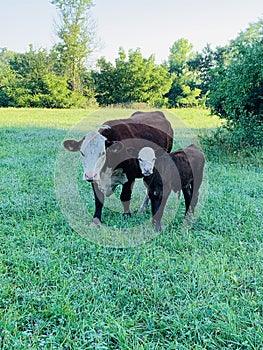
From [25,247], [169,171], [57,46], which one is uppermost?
[57,46]

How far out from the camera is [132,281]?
2.27 metres

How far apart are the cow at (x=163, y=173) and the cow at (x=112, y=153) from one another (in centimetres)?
25

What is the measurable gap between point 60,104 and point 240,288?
994 inches

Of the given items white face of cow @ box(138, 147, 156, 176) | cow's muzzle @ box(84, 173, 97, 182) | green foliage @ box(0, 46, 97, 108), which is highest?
white face of cow @ box(138, 147, 156, 176)

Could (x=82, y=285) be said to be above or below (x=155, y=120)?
below

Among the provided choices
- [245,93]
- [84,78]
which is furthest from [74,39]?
[245,93]

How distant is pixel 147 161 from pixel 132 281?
43.2 inches

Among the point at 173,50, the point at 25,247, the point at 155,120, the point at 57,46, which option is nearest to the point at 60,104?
the point at 57,46

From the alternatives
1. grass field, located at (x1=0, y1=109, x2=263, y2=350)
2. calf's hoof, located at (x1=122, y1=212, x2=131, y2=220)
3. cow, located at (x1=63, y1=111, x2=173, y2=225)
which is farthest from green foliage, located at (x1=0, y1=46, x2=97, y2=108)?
grass field, located at (x1=0, y1=109, x2=263, y2=350)

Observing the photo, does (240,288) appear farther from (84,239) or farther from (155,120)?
(155,120)

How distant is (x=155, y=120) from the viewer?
172 inches

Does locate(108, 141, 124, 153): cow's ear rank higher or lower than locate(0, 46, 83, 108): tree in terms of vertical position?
higher

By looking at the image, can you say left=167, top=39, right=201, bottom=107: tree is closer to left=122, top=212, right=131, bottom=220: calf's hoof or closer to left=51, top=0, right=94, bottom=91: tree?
left=51, top=0, right=94, bottom=91: tree

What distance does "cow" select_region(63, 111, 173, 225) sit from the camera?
3080 mm
